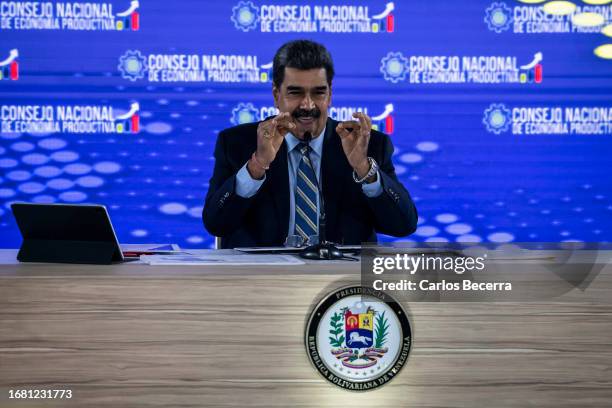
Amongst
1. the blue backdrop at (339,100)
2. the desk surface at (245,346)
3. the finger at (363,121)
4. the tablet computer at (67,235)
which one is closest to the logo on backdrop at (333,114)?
the blue backdrop at (339,100)

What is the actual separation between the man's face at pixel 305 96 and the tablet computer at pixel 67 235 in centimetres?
90

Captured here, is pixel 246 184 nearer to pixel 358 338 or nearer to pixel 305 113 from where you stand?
pixel 305 113

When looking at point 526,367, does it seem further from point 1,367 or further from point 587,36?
point 587,36

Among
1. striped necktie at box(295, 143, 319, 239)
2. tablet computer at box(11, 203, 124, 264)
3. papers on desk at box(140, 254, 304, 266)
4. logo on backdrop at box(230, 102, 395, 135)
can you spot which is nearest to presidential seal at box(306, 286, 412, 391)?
papers on desk at box(140, 254, 304, 266)

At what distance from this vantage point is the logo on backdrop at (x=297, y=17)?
12.2 ft

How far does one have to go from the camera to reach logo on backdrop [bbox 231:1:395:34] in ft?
12.2

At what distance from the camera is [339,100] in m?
3.78

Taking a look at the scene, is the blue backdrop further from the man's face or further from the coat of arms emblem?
the coat of arms emblem

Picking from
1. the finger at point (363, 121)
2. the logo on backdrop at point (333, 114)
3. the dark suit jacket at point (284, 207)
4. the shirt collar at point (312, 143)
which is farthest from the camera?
the logo on backdrop at point (333, 114)

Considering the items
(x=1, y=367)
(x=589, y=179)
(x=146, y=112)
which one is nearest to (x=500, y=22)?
(x=589, y=179)

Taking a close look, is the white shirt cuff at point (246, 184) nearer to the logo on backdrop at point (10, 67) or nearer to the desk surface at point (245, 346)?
the desk surface at point (245, 346)

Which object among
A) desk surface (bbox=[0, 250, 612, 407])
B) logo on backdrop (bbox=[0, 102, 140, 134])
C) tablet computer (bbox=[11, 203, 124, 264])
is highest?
logo on backdrop (bbox=[0, 102, 140, 134])

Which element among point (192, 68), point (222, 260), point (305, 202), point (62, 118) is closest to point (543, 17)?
point (192, 68)

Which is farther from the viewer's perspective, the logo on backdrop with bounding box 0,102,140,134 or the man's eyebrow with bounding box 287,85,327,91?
the logo on backdrop with bounding box 0,102,140,134
